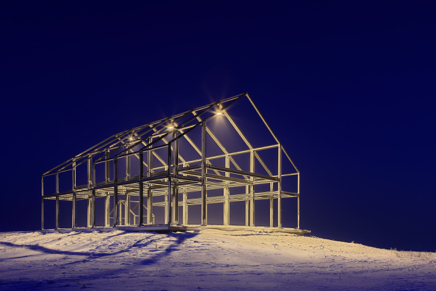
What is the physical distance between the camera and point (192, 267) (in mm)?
11047

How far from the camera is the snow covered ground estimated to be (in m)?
8.50

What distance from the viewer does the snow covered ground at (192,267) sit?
8500mm

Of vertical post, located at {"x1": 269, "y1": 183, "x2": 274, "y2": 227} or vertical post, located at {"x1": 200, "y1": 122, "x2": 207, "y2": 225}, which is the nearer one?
vertical post, located at {"x1": 200, "y1": 122, "x2": 207, "y2": 225}

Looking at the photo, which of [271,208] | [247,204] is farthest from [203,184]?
[247,204]

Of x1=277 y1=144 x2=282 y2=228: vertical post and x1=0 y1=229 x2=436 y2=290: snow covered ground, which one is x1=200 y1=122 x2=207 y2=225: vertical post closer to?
x1=0 y1=229 x2=436 y2=290: snow covered ground

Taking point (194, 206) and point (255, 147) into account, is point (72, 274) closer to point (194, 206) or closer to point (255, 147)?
point (255, 147)

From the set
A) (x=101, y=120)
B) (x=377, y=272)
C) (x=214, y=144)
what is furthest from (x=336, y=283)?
(x=101, y=120)

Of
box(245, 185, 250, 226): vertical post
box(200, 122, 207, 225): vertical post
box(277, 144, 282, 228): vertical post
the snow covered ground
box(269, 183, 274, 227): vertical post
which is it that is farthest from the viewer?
box(245, 185, 250, 226): vertical post

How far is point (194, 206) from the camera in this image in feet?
114

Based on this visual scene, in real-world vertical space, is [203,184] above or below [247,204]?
above

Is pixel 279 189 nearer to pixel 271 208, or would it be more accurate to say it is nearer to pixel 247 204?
pixel 271 208

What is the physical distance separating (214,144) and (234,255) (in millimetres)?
15961

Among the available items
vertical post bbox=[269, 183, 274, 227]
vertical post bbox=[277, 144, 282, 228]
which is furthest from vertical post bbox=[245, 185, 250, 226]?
vertical post bbox=[277, 144, 282, 228]

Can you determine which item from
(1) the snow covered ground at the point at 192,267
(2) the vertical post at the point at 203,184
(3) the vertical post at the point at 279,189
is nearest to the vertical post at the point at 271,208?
(3) the vertical post at the point at 279,189
